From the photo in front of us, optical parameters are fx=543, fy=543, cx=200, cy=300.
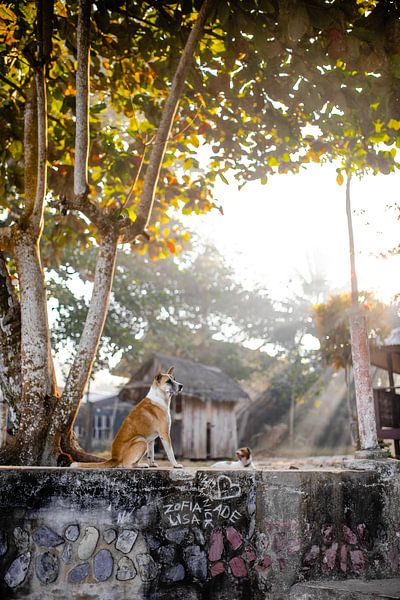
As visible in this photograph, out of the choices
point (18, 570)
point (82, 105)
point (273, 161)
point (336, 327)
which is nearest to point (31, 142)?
point (82, 105)

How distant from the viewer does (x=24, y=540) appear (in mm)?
4562

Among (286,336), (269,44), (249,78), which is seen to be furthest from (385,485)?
(286,336)

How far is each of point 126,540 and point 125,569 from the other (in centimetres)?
23

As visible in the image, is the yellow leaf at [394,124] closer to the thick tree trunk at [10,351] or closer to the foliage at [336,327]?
the thick tree trunk at [10,351]

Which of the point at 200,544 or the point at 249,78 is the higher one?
the point at 249,78

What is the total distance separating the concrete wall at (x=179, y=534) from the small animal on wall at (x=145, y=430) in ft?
2.79

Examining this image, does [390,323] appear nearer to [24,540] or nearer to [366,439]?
[366,439]

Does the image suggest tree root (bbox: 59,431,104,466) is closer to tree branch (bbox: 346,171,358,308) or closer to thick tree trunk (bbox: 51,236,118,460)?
thick tree trunk (bbox: 51,236,118,460)

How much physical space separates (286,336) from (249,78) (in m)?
28.8

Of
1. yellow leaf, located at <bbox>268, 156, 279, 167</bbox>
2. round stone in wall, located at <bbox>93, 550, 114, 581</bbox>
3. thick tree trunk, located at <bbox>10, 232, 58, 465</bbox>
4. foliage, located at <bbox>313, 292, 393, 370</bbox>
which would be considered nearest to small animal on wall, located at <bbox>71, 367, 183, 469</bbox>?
thick tree trunk, located at <bbox>10, 232, 58, 465</bbox>

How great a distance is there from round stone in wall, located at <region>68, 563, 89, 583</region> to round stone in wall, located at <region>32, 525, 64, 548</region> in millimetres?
248

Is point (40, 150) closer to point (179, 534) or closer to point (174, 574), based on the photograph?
point (179, 534)

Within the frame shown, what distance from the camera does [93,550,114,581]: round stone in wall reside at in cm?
456

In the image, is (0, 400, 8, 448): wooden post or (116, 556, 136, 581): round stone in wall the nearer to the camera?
(116, 556, 136, 581): round stone in wall
